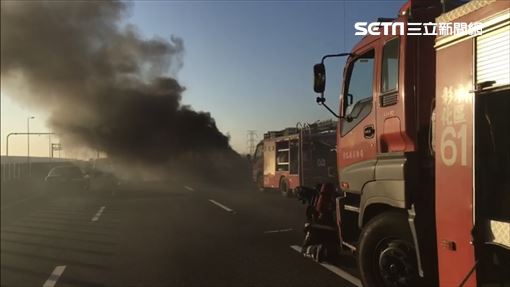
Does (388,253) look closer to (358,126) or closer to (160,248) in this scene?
(358,126)

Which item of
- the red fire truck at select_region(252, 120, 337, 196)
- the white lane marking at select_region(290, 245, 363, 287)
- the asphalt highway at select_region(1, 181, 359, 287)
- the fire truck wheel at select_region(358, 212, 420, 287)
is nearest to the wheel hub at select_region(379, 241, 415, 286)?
the fire truck wheel at select_region(358, 212, 420, 287)

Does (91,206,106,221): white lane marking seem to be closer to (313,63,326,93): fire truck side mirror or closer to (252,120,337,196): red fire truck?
(252,120,337,196): red fire truck

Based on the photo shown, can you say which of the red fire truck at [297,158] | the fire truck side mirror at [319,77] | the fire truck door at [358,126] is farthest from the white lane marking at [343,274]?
the red fire truck at [297,158]

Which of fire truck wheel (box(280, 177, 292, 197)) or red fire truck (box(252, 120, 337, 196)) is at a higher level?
red fire truck (box(252, 120, 337, 196))

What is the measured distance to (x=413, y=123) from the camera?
4.80 meters

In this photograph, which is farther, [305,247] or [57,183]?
[57,183]

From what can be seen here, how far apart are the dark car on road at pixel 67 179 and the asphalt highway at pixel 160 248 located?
24.1 ft

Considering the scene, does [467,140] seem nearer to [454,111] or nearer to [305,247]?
[454,111]

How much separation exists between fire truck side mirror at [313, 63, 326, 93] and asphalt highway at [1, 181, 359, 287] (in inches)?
87.1

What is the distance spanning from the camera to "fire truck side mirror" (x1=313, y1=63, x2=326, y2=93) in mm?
5895

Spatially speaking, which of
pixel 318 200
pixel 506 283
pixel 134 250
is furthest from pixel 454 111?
pixel 134 250

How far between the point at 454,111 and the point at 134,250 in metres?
6.20

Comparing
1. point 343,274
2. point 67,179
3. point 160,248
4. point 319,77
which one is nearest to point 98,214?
point 160,248

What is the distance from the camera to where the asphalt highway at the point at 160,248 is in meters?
6.67
